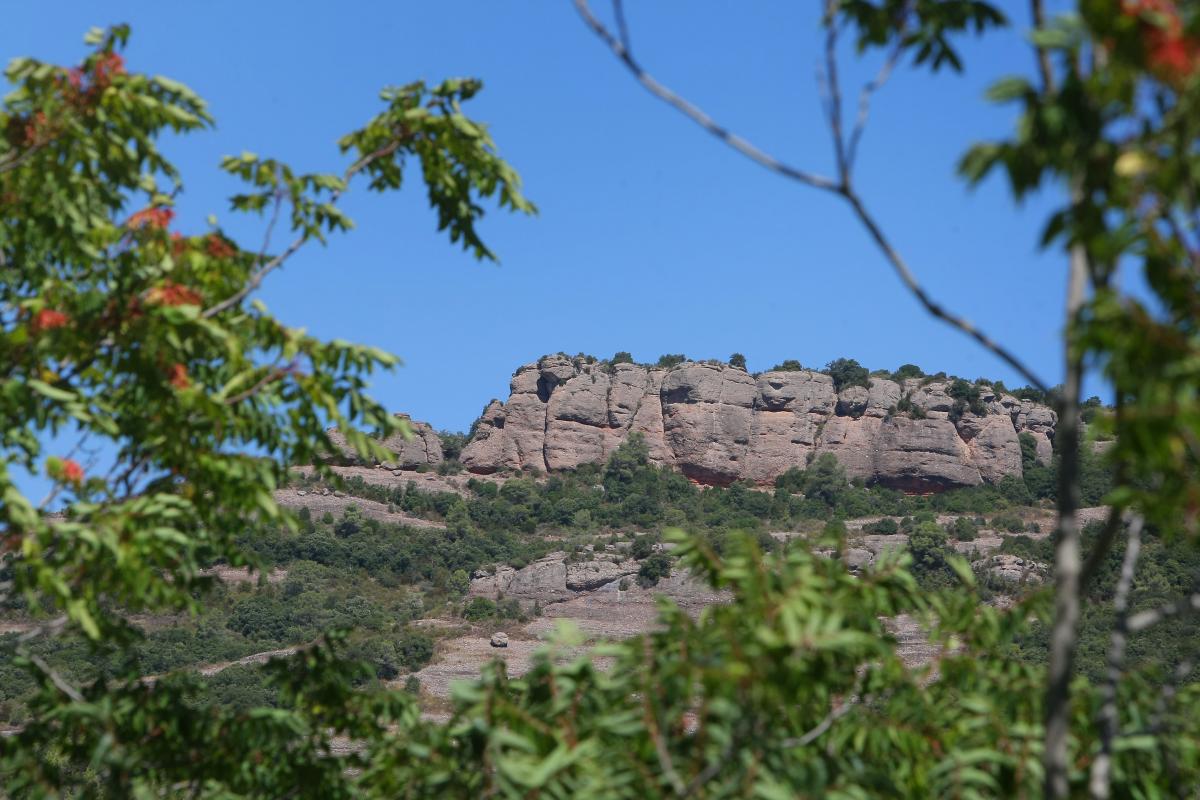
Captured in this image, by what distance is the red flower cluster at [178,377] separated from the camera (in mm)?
5879

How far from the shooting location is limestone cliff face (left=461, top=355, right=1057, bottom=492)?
12362 cm

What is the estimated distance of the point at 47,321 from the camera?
19.2 feet

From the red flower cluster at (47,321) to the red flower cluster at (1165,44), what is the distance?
4605mm

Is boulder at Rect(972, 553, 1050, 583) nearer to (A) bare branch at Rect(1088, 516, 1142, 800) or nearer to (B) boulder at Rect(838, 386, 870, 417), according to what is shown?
(B) boulder at Rect(838, 386, 870, 417)

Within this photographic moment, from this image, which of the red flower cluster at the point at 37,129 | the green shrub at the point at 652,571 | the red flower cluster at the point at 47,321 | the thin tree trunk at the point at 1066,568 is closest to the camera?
the thin tree trunk at the point at 1066,568

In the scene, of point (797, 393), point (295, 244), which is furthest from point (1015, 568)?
point (295, 244)

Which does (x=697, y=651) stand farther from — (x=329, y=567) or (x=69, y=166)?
(x=329, y=567)

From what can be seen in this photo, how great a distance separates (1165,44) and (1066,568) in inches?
59.5

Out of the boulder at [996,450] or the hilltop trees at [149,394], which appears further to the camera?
the boulder at [996,450]

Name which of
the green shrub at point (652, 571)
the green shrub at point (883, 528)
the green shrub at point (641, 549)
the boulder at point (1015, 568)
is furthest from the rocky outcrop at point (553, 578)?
the boulder at point (1015, 568)

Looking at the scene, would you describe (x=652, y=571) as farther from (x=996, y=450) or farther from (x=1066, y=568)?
(x=1066, y=568)

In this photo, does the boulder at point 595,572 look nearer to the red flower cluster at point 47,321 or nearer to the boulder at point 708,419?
the boulder at point 708,419

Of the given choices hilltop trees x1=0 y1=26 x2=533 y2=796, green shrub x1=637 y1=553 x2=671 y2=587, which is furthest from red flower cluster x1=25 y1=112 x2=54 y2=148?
green shrub x1=637 y1=553 x2=671 y2=587

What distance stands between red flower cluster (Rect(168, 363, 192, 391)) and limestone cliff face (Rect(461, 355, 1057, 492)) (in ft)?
395
